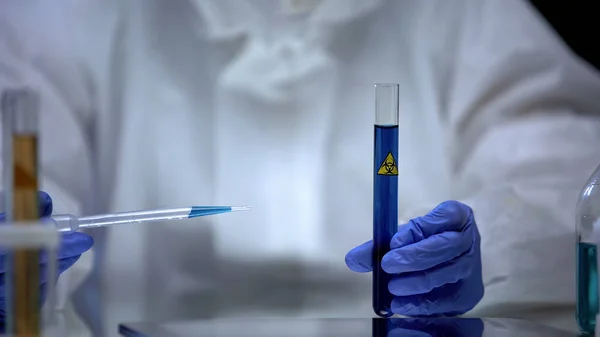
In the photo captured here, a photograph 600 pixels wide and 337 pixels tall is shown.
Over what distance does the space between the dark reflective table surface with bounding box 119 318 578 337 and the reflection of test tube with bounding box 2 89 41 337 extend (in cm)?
36

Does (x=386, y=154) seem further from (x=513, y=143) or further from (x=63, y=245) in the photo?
(x=513, y=143)

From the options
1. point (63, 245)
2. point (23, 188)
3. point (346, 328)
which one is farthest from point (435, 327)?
point (23, 188)

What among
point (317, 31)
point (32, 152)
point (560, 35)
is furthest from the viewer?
point (560, 35)

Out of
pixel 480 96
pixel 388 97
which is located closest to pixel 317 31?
Answer: pixel 480 96

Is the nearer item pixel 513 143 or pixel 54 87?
pixel 54 87

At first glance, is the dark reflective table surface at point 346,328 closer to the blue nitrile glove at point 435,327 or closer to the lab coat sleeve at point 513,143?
the blue nitrile glove at point 435,327

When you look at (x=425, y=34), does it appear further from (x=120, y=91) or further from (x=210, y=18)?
(x=120, y=91)

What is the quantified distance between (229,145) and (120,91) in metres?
0.21

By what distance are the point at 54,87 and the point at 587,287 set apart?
90 cm

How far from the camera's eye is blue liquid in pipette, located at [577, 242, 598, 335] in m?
1.13

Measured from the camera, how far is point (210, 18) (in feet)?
4.99

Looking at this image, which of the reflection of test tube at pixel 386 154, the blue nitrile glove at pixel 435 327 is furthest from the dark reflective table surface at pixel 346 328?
the reflection of test tube at pixel 386 154

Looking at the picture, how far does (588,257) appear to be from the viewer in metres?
1.13

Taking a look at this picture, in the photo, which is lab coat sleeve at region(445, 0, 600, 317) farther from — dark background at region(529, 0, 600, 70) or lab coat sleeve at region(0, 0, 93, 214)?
lab coat sleeve at region(0, 0, 93, 214)
